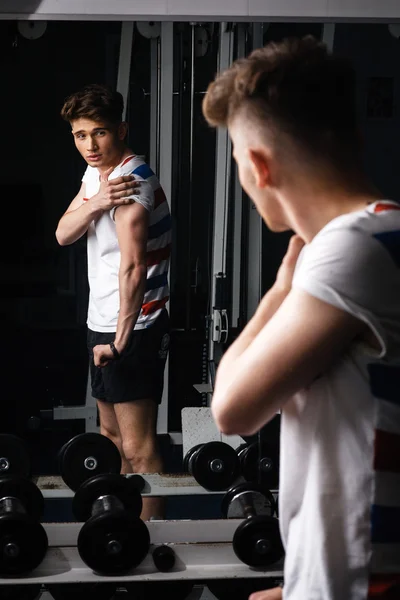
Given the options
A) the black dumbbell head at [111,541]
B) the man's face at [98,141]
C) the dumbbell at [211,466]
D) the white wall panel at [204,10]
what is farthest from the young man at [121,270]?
the black dumbbell head at [111,541]

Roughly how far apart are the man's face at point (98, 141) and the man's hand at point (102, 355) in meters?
0.60

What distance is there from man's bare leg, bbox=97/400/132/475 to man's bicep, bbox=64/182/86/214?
667 mm

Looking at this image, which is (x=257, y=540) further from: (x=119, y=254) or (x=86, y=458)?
(x=119, y=254)

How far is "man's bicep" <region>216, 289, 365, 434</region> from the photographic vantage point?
2.51 feet

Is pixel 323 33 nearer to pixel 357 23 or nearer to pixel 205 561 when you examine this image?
pixel 357 23

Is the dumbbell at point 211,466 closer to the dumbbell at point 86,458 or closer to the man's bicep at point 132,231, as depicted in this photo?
the dumbbell at point 86,458

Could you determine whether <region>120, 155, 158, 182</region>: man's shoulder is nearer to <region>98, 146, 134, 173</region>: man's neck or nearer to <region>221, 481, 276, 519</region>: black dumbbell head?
<region>98, 146, 134, 173</region>: man's neck

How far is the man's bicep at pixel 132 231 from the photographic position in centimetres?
264

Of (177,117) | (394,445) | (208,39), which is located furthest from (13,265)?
(394,445)

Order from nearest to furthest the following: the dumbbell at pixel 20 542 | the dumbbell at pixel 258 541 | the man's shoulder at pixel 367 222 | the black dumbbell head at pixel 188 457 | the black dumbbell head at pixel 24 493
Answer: the man's shoulder at pixel 367 222 → the dumbbell at pixel 20 542 → the dumbbell at pixel 258 541 → the black dumbbell head at pixel 24 493 → the black dumbbell head at pixel 188 457

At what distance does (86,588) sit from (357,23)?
204 cm

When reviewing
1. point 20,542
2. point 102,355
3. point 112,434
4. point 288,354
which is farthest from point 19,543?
point 288,354

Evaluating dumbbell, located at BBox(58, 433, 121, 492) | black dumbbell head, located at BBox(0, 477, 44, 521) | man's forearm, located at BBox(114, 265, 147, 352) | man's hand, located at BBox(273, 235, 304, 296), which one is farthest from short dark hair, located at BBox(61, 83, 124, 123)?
man's hand, located at BBox(273, 235, 304, 296)

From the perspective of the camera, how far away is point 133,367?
108 inches
